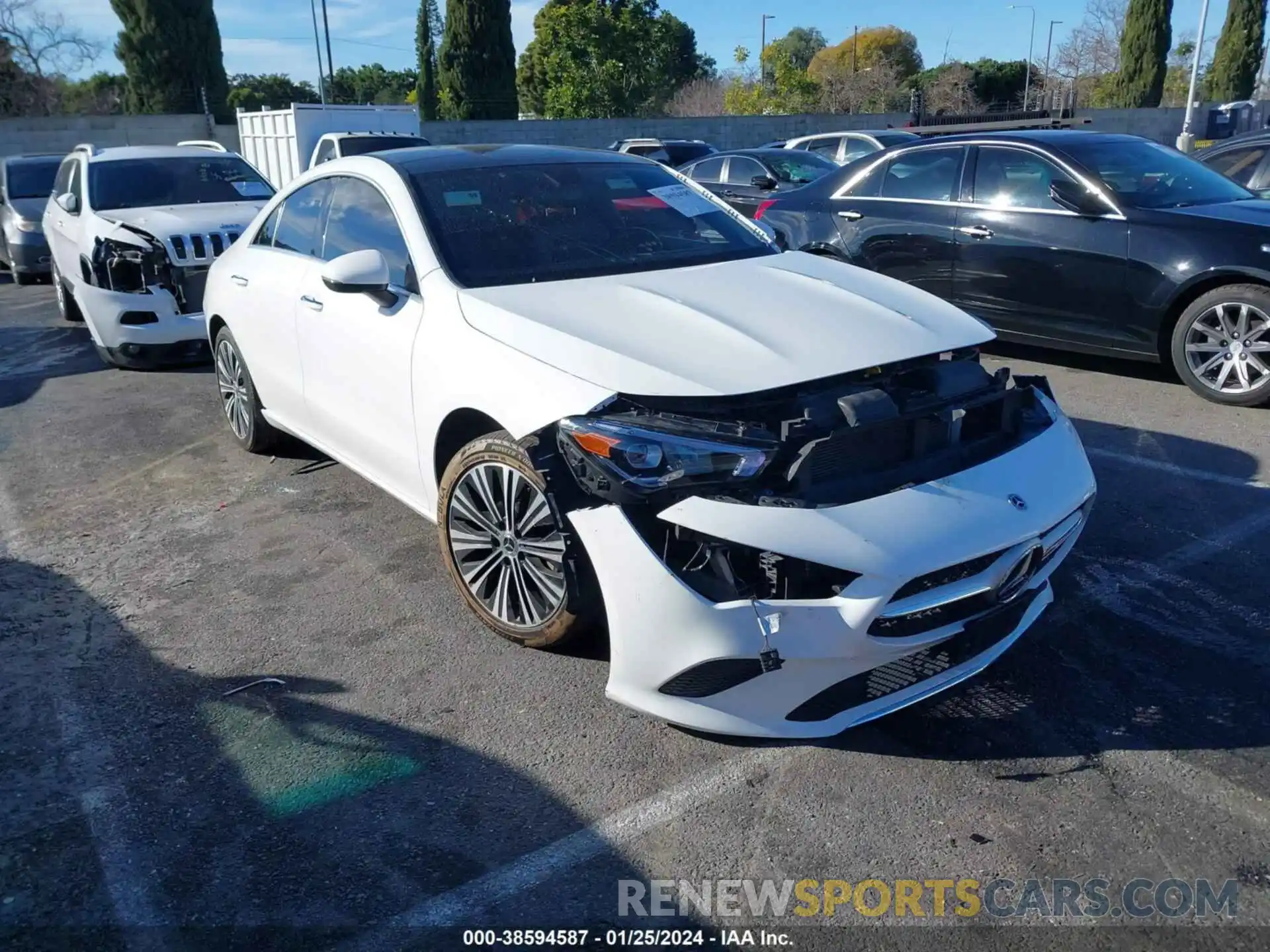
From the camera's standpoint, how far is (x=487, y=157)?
458 centimetres

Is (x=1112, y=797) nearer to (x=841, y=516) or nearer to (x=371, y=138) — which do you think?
(x=841, y=516)

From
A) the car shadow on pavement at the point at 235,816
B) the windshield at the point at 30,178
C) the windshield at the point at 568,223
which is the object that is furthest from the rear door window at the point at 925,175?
the windshield at the point at 30,178

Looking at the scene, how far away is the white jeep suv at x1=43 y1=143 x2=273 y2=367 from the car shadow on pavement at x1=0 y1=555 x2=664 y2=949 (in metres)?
4.97

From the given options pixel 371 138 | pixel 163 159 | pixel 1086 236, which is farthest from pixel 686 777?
pixel 371 138

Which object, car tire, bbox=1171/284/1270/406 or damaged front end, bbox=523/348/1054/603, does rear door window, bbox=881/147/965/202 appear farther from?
damaged front end, bbox=523/348/1054/603

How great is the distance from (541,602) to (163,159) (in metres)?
7.99

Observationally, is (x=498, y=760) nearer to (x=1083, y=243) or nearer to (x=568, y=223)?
(x=568, y=223)

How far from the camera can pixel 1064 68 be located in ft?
158

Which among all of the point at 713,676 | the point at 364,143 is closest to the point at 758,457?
the point at 713,676

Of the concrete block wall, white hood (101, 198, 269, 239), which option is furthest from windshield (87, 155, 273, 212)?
the concrete block wall

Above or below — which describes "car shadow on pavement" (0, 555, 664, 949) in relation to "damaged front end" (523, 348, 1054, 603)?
below

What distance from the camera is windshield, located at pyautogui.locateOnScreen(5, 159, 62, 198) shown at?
44.7 feet

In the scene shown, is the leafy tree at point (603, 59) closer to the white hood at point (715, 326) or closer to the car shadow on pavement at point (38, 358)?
the car shadow on pavement at point (38, 358)

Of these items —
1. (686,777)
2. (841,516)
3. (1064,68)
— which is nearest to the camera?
(841,516)
